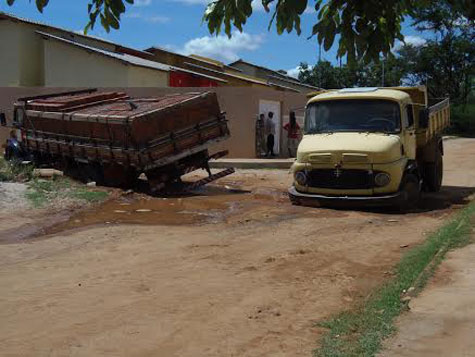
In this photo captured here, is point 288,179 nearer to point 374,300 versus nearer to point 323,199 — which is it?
point 323,199

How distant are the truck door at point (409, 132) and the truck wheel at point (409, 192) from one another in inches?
19.4

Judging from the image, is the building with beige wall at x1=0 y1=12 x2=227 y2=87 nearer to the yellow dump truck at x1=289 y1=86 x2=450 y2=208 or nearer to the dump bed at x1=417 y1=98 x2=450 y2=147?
the dump bed at x1=417 y1=98 x2=450 y2=147

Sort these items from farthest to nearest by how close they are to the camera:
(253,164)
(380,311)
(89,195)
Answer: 1. (253,164)
2. (89,195)
3. (380,311)

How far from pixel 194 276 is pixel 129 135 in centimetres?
774

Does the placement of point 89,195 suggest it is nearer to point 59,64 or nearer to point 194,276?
point 194,276

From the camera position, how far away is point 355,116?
42.8 ft

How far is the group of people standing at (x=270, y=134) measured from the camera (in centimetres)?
2539

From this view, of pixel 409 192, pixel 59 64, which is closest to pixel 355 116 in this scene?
pixel 409 192

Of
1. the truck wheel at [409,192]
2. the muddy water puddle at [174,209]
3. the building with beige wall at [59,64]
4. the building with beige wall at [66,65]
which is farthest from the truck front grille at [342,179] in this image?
the building with beige wall at [59,64]

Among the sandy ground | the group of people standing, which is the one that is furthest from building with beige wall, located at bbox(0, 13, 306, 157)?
the sandy ground

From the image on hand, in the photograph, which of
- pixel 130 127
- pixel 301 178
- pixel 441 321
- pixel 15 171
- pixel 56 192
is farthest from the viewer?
pixel 15 171

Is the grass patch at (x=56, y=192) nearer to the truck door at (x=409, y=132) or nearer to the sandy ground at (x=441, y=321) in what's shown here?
the truck door at (x=409, y=132)

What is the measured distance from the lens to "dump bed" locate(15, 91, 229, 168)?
1502cm

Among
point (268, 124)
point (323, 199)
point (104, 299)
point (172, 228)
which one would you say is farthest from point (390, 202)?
point (268, 124)
